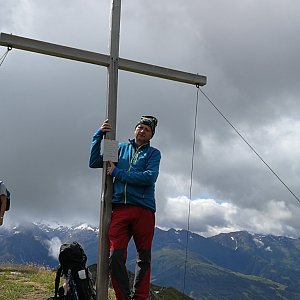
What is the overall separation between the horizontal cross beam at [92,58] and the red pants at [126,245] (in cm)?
206

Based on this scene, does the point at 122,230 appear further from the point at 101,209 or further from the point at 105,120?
the point at 105,120

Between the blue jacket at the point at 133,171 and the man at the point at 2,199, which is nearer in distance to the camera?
the blue jacket at the point at 133,171

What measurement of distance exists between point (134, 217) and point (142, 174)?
1.77 feet

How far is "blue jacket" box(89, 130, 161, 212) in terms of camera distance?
5.55 metres

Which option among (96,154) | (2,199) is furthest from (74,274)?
(2,199)

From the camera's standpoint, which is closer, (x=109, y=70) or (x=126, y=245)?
(x=126, y=245)

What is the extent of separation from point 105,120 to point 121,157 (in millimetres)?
590

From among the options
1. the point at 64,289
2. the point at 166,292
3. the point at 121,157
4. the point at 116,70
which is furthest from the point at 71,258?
the point at 166,292

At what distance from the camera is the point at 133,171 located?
18.6 ft

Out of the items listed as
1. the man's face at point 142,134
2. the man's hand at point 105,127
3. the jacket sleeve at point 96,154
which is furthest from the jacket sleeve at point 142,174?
the man's hand at point 105,127

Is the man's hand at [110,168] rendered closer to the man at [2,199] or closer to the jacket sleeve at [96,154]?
the jacket sleeve at [96,154]

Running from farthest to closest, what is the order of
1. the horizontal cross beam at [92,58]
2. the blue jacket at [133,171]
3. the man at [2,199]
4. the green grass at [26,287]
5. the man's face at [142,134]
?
the green grass at [26,287] < the man at [2,199] < the man's face at [142,134] < the horizontal cross beam at [92,58] < the blue jacket at [133,171]

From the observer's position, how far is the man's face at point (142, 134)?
233 inches

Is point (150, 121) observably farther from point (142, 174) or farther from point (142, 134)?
point (142, 174)
